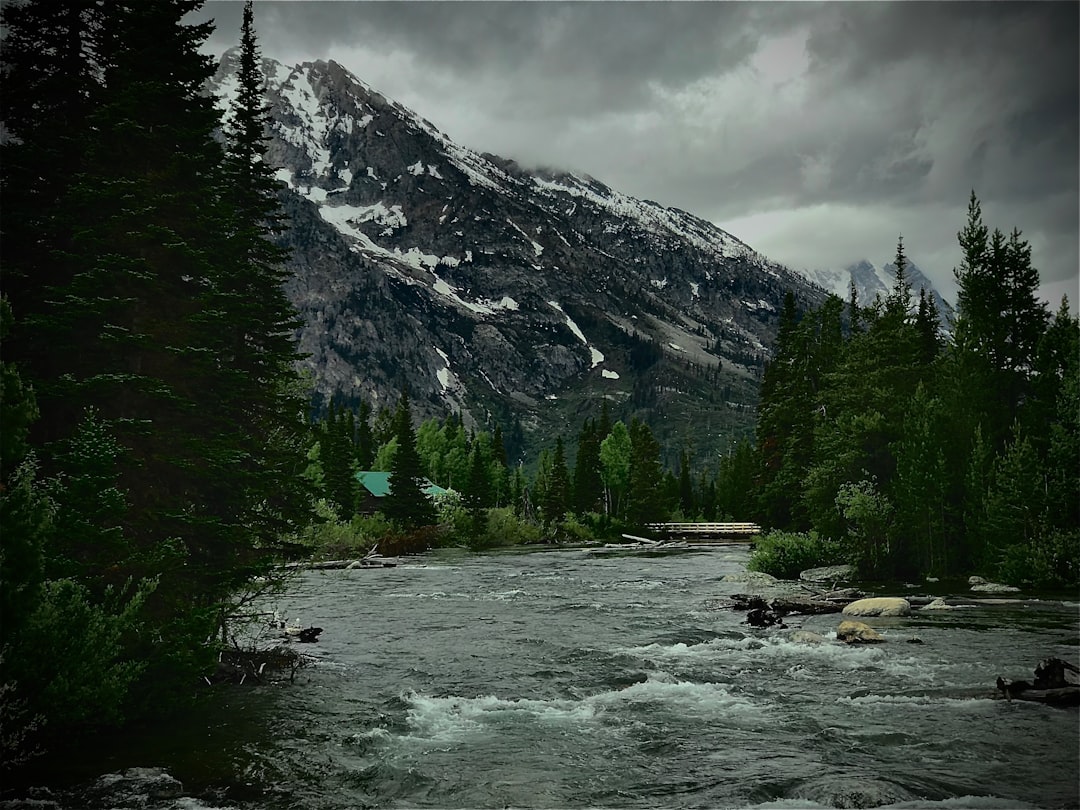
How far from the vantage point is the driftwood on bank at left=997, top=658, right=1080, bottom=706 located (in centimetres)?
1838

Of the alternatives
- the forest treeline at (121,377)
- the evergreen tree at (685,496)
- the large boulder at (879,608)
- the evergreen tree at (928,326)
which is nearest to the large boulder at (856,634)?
the large boulder at (879,608)

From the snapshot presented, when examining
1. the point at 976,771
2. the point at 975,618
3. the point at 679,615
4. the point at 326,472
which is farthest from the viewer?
the point at 326,472

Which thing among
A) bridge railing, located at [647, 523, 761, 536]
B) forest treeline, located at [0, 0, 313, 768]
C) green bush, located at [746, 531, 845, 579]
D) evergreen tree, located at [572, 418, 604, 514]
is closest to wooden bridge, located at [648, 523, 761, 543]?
bridge railing, located at [647, 523, 761, 536]

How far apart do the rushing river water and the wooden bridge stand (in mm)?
70106

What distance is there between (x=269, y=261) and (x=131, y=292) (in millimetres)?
6310

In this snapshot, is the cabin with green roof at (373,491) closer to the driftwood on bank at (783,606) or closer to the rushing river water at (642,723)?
the driftwood on bank at (783,606)

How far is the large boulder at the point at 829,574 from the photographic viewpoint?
154 feet

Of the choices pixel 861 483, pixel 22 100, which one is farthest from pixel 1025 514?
pixel 22 100

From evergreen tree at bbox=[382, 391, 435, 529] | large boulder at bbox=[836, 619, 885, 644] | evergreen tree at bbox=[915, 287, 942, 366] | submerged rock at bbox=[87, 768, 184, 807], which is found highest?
evergreen tree at bbox=[915, 287, 942, 366]

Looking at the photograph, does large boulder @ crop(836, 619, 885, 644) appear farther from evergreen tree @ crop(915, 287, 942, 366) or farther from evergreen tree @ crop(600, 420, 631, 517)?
evergreen tree @ crop(600, 420, 631, 517)

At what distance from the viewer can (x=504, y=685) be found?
22.1 metres

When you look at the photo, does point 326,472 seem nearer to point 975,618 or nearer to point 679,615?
point 679,615

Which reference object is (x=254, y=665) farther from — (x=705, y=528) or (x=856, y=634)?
(x=705, y=528)

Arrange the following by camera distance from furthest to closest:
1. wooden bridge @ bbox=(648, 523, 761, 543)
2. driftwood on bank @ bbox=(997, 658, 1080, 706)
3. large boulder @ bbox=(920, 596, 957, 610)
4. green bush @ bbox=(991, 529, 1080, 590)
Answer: wooden bridge @ bbox=(648, 523, 761, 543)
green bush @ bbox=(991, 529, 1080, 590)
large boulder @ bbox=(920, 596, 957, 610)
driftwood on bank @ bbox=(997, 658, 1080, 706)
